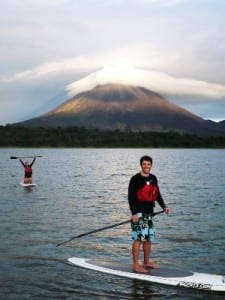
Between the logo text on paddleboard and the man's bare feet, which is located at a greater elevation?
the man's bare feet

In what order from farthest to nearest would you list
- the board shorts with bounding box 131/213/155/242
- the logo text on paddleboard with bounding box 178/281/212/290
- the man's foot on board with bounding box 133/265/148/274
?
the man's foot on board with bounding box 133/265/148/274 < the board shorts with bounding box 131/213/155/242 < the logo text on paddleboard with bounding box 178/281/212/290

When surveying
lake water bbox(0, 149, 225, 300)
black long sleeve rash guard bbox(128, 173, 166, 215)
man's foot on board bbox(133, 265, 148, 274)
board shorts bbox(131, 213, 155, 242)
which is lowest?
lake water bbox(0, 149, 225, 300)

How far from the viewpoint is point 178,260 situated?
1405 centimetres

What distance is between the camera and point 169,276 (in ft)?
37.9

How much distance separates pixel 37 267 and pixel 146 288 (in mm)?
3232

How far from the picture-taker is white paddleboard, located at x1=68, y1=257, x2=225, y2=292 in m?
11.0

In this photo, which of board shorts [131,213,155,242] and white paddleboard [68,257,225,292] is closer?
white paddleboard [68,257,225,292]

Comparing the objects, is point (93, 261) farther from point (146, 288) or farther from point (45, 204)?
point (45, 204)

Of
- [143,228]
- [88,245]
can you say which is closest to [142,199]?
[143,228]

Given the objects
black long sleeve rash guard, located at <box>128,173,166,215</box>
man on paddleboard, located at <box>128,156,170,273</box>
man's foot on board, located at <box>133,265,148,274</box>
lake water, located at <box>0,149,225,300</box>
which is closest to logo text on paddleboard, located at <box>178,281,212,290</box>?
lake water, located at <box>0,149,225,300</box>

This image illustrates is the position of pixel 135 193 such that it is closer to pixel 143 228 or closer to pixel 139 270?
pixel 143 228

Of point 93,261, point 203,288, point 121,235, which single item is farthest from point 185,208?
point 203,288

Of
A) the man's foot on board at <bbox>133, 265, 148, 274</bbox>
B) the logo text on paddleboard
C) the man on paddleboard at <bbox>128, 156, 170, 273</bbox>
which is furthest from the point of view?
the man's foot on board at <bbox>133, 265, 148, 274</bbox>

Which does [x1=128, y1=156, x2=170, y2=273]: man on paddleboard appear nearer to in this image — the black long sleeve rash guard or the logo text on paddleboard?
the black long sleeve rash guard
